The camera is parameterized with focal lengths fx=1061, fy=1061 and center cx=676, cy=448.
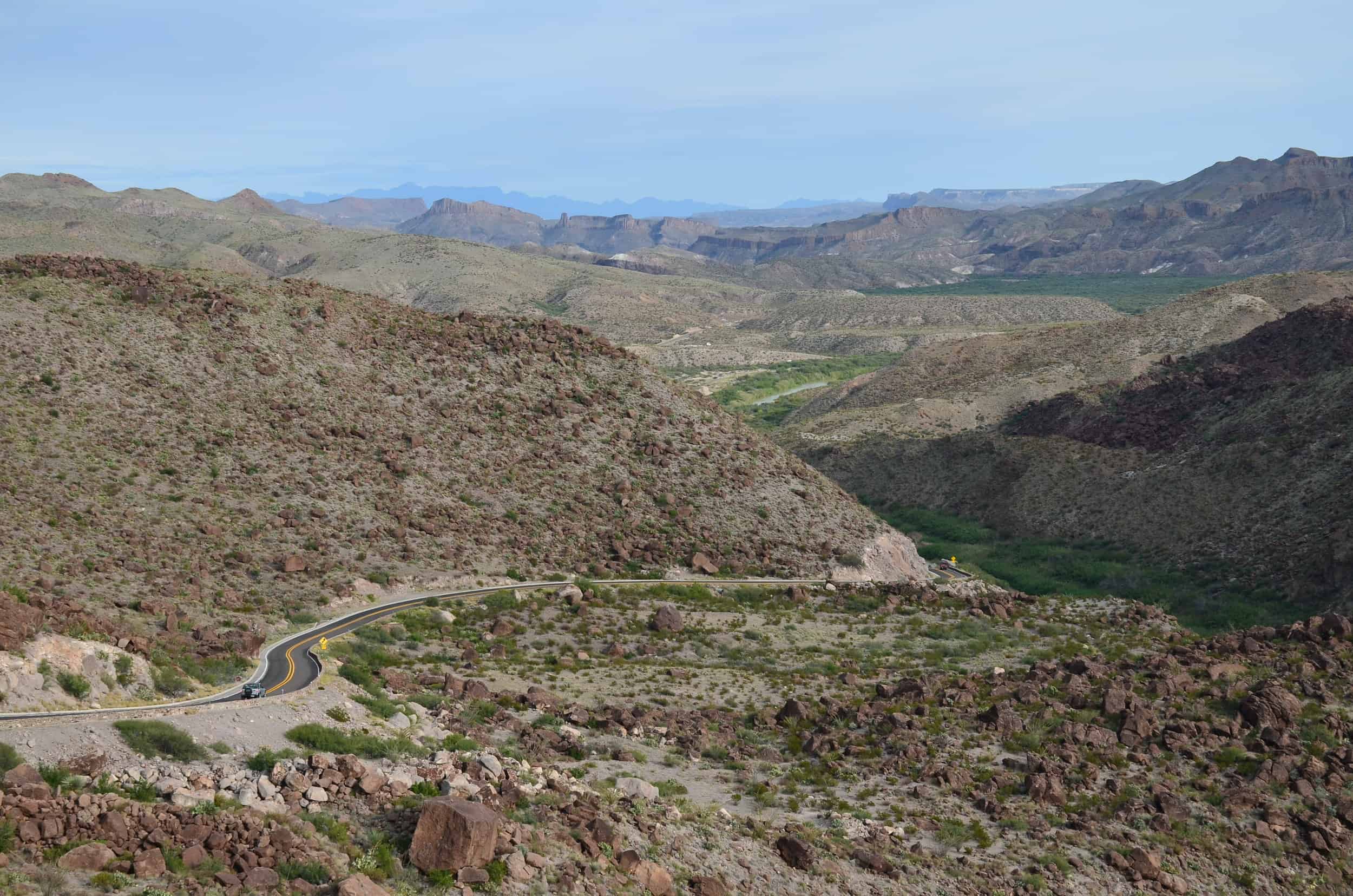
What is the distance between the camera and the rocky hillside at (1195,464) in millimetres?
61000

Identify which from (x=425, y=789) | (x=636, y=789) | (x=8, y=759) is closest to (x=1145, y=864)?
(x=636, y=789)

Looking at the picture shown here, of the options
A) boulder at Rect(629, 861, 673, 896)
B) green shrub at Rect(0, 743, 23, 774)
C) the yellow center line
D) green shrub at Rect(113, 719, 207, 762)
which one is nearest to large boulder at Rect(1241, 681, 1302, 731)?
boulder at Rect(629, 861, 673, 896)

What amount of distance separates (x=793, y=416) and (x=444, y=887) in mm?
121260

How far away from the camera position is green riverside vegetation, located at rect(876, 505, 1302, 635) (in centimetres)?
5650

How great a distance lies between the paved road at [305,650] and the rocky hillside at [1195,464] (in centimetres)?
2756

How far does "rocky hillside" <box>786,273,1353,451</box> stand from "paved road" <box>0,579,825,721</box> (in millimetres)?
59160

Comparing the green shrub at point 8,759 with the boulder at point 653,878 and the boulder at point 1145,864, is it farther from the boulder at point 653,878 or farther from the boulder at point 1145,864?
the boulder at point 1145,864

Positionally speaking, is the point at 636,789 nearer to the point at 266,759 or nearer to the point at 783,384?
the point at 266,759

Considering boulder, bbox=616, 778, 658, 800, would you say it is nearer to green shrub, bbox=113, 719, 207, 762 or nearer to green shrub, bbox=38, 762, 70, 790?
green shrub, bbox=113, 719, 207, 762

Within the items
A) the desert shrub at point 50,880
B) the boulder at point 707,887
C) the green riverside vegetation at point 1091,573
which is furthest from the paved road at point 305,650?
the green riverside vegetation at point 1091,573

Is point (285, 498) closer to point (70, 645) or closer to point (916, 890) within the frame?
point (70, 645)

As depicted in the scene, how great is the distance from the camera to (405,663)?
38344 mm

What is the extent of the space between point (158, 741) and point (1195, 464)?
71.8 meters

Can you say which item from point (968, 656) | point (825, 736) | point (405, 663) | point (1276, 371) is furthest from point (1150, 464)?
point (405, 663)
